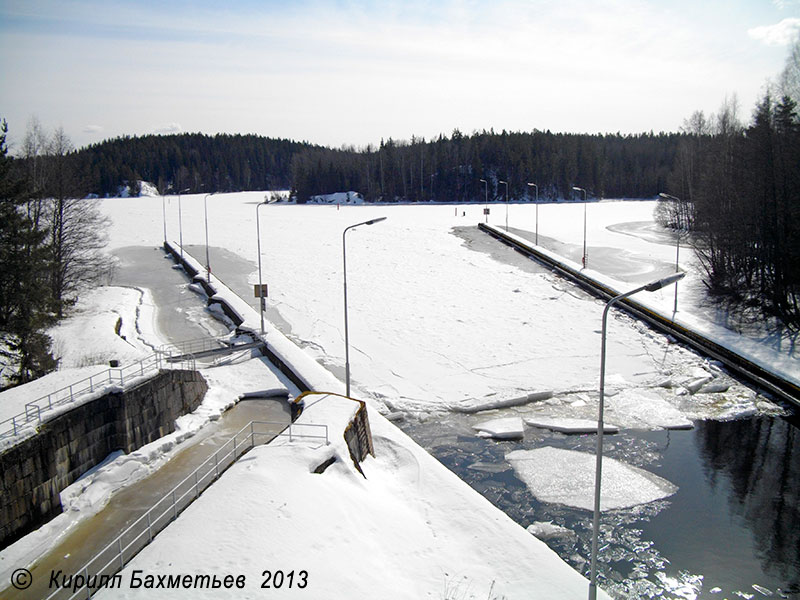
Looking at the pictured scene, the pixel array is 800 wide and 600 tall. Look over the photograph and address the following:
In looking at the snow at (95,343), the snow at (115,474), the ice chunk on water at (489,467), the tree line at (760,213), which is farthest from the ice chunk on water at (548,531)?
the tree line at (760,213)

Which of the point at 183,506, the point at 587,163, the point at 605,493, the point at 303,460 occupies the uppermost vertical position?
the point at 587,163

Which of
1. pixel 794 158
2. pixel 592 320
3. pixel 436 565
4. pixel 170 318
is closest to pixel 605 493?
pixel 436 565

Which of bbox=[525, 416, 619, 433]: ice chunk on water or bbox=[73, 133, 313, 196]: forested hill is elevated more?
bbox=[73, 133, 313, 196]: forested hill

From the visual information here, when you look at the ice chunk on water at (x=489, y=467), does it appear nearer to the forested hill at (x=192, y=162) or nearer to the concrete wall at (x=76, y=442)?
the concrete wall at (x=76, y=442)

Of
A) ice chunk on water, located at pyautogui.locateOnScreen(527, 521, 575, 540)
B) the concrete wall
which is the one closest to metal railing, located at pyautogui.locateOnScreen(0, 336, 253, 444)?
the concrete wall

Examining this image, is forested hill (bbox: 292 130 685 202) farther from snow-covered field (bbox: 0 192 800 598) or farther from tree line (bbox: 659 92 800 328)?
tree line (bbox: 659 92 800 328)

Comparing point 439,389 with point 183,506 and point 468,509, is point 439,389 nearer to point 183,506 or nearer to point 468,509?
point 468,509
